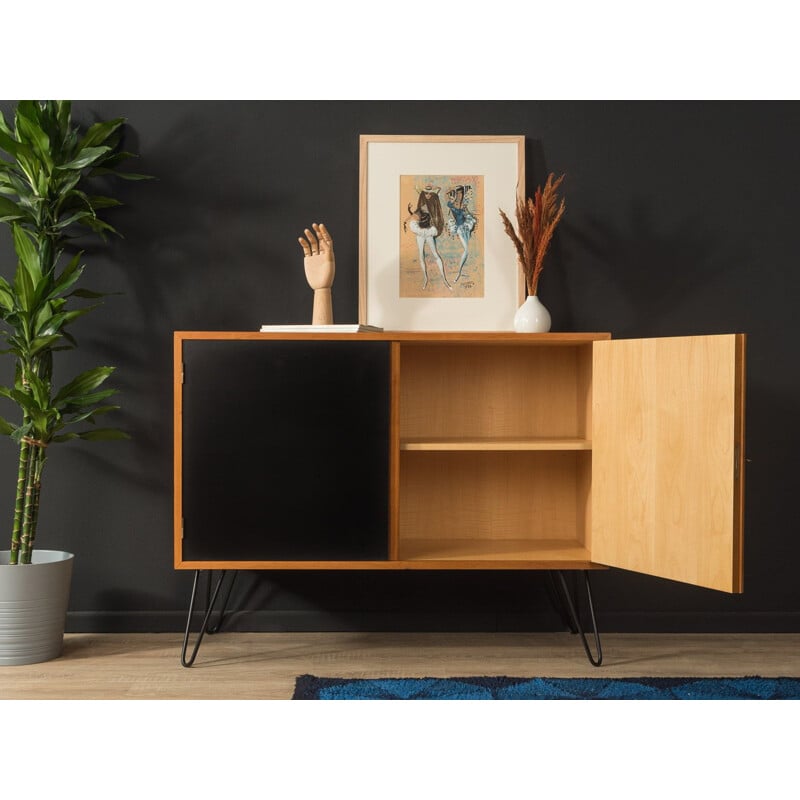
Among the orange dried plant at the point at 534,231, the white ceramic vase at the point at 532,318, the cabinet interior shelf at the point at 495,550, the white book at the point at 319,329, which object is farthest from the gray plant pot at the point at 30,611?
the orange dried plant at the point at 534,231

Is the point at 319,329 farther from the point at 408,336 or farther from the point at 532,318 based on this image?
the point at 532,318

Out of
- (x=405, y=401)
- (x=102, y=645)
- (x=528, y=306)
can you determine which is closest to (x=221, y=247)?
(x=405, y=401)

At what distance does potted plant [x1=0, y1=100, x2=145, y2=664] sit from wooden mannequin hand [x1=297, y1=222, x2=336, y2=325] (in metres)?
0.68

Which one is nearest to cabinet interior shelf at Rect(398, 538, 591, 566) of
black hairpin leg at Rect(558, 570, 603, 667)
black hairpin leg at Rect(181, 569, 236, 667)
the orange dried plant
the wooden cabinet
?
the wooden cabinet

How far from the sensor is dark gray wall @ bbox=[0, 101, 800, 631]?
3.19 meters

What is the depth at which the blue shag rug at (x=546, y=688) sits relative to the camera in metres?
2.56

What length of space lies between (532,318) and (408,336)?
0.46 m

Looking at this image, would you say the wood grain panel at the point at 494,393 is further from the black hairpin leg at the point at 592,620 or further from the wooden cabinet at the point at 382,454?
the black hairpin leg at the point at 592,620

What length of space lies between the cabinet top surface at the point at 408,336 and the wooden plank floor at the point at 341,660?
3.53 ft

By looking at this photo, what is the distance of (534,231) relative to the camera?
294 cm

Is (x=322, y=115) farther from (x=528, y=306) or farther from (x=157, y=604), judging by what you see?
(x=157, y=604)

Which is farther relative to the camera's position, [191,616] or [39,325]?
[191,616]

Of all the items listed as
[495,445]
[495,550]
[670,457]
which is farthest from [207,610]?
[670,457]

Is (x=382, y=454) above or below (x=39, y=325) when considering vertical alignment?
below
